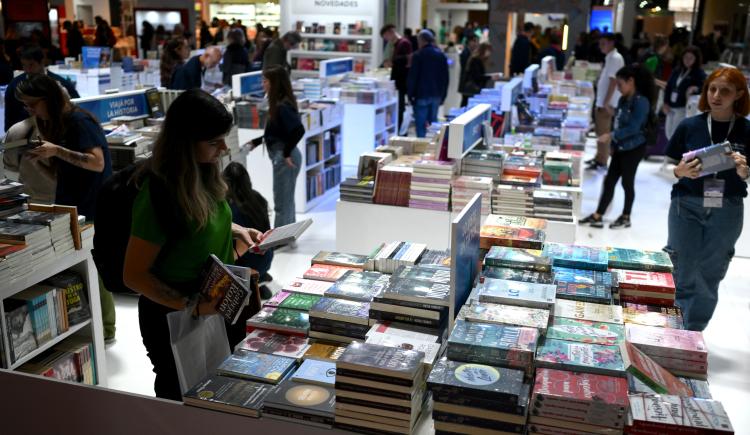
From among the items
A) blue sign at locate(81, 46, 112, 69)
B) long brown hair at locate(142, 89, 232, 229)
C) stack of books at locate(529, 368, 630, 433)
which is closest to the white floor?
long brown hair at locate(142, 89, 232, 229)

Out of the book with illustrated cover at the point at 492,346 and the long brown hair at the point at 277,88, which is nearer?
the book with illustrated cover at the point at 492,346

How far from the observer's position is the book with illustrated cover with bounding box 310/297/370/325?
2.29 meters

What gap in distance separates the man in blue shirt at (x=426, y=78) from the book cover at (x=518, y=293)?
8001 mm

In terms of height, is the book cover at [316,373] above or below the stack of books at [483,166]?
below

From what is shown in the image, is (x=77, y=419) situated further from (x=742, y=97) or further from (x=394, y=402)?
(x=742, y=97)

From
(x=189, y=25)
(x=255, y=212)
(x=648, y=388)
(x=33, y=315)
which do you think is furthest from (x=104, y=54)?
(x=648, y=388)

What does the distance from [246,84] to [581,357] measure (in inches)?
253

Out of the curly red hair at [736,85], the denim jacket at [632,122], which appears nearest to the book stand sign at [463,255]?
the curly red hair at [736,85]

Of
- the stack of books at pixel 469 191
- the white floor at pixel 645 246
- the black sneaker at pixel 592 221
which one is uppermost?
the stack of books at pixel 469 191

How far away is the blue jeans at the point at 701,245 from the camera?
3986 millimetres

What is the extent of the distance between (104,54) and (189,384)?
13074 mm

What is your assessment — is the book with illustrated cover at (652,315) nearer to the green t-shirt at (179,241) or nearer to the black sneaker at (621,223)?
the green t-shirt at (179,241)

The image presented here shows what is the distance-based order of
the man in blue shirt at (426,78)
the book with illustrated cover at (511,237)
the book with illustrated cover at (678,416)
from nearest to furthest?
the book with illustrated cover at (678,416) → the book with illustrated cover at (511,237) → the man in blue shirt at (426,78)

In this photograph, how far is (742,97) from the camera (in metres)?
3.87
